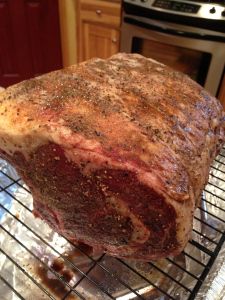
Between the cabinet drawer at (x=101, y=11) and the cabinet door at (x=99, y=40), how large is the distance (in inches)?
1.8

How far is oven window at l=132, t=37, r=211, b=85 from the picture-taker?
196 cm

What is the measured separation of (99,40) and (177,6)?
0.65 meters

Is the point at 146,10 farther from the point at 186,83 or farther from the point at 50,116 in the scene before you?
the point at 50,116

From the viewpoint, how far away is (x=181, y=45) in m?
1.94

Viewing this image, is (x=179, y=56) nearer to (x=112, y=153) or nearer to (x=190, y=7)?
(x=190, y=7)

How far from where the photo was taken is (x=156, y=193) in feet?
2.02

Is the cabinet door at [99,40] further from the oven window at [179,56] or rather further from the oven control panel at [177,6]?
the oven control panel at [177,6]

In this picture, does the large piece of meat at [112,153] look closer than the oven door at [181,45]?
Yes

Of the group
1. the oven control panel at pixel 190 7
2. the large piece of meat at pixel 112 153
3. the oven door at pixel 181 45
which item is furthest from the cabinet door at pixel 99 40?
the large piece of meat at pixel 112 153

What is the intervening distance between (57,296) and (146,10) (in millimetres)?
1665

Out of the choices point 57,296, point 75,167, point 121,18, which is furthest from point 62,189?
point 121,18

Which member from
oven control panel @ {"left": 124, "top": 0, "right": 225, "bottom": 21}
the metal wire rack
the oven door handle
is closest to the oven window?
the oven door handle

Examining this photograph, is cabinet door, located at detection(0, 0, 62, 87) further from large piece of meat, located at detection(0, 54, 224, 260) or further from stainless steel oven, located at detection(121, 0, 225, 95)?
large piece of meat, located at detection(0, 54, 224, 260)

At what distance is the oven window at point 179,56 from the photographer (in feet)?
6.44
